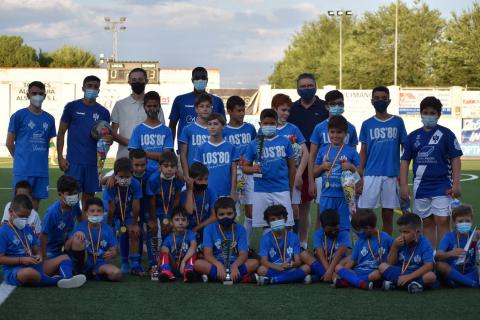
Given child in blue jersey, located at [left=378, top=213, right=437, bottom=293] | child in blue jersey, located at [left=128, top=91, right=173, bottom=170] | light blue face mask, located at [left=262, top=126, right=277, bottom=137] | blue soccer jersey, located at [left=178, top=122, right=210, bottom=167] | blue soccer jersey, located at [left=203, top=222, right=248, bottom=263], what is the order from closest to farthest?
child in blue jersey, located at [left=378, top=213, right=437, bottom=293] → blue soccer jersey, located at [left=203, top=222, right=248, bottom=263] → light blue face mask, located at [left=262, top=126, right=277, bottom=137] → child in blue jersey, located at [left=128, top=91, right=173, bottom=170] → blue soccer jersey, located at [left=178, top=122, right=210, bottom=167]

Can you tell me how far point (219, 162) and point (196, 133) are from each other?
49 centimetres

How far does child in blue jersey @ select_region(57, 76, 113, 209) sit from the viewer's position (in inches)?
381

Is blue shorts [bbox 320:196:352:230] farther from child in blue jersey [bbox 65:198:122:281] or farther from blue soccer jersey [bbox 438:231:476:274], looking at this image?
child in blue jersey [bbox 65:198:122:281]

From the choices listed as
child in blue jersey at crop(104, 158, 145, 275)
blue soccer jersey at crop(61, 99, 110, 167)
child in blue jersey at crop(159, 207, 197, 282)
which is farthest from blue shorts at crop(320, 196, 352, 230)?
blue soccer jersey at crop(61, 99, 110, 167)

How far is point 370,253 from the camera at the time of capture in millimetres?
7875

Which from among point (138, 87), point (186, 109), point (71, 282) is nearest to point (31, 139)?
point (138, 87)

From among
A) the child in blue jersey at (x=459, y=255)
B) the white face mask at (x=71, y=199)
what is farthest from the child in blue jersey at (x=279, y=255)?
the white face mask at (x=71, y=199)

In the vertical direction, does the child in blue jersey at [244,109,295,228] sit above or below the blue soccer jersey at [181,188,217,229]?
above

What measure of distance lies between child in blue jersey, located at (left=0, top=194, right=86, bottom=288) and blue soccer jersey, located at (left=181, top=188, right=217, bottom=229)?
1.50 m

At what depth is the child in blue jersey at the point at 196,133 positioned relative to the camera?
30.3 ft

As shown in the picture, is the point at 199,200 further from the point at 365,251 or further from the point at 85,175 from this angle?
the point at 365,251

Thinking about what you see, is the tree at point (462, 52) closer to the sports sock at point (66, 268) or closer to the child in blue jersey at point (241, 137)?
the child in blue jersey at point (241, 137)

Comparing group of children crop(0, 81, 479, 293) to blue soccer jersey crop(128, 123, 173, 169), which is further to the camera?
blue soccer jersey crop(128, 123, 173, 169)

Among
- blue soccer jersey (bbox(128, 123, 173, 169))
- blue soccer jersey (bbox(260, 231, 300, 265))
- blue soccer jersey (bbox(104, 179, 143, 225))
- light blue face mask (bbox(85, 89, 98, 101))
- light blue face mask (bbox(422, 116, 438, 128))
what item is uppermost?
light blue face mask (bbox(85, 89, 98, 101))
